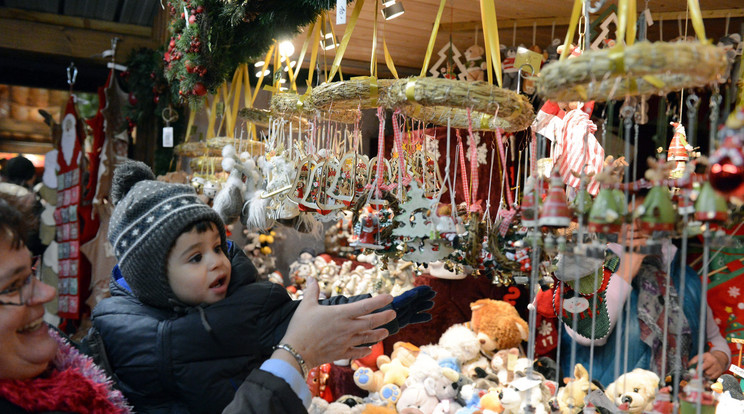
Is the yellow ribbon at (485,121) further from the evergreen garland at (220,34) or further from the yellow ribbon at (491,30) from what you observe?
the evergreen garland at (220,34)

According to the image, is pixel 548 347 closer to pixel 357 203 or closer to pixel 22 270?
pixel 357 203

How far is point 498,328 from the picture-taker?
2.45 metres

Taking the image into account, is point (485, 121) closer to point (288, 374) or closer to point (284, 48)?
point (288, 374)

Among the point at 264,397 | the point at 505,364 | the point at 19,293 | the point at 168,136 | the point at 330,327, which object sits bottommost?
the point at 505,364

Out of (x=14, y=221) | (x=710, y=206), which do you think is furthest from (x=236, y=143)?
(x=710, y=206)

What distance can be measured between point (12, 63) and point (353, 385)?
289cm

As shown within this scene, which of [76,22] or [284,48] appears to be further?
[76,22]

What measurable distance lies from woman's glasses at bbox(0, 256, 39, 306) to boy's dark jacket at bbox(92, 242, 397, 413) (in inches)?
16.5

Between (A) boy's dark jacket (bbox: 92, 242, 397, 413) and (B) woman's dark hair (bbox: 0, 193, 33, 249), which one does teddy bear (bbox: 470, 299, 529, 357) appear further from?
(B) woman's dark hair (bbox: 0, 193, 33, 249)

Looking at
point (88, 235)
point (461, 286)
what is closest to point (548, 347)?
point (461, 286)

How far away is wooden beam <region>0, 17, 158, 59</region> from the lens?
3.59 m

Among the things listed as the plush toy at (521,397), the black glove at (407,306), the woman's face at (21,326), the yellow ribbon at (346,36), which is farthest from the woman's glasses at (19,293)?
the plush toy at (521,397)

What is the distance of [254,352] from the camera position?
1.44 meters

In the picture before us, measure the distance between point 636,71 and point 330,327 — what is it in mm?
744
